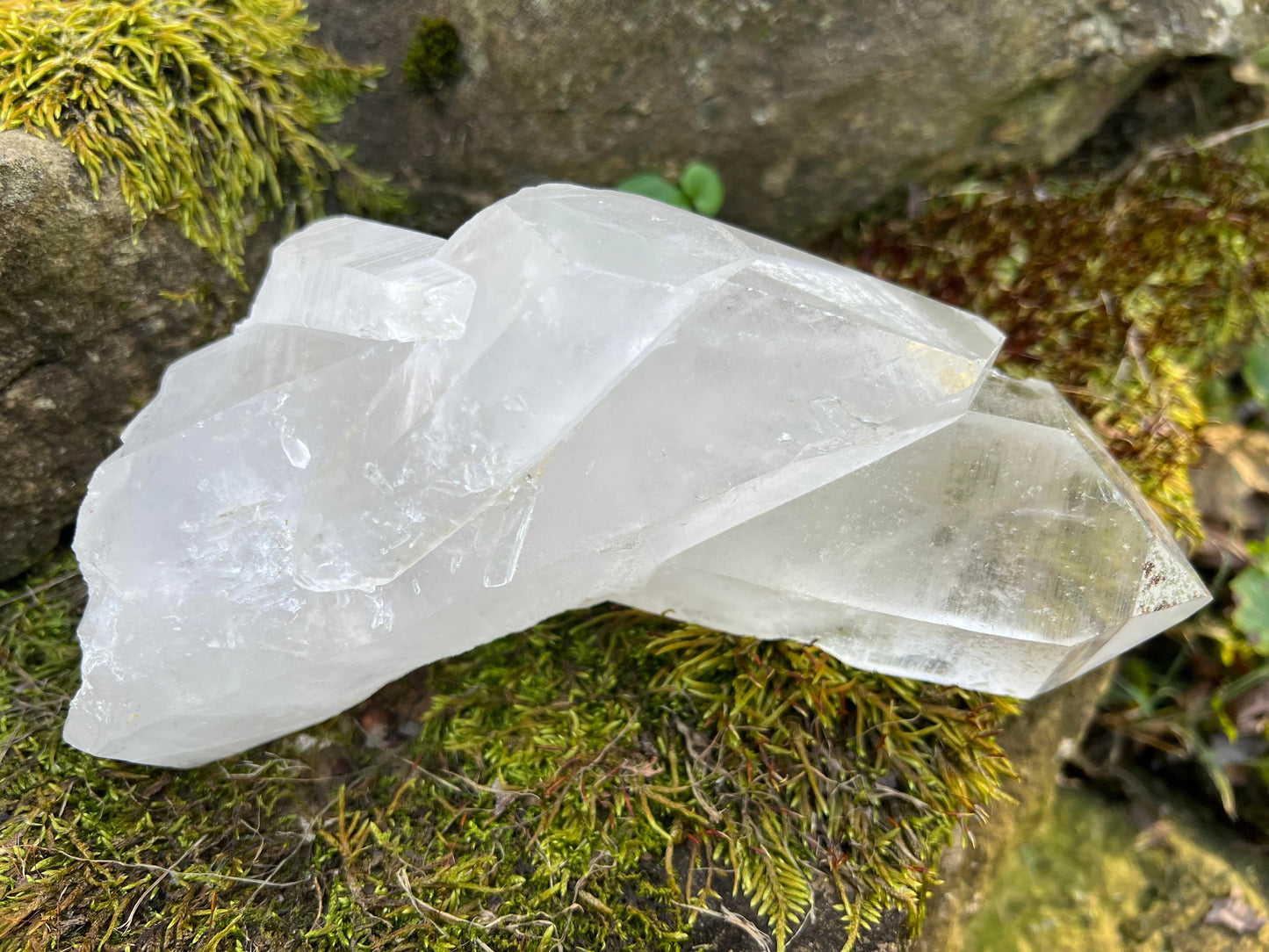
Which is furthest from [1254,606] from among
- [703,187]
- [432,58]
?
[432,58]

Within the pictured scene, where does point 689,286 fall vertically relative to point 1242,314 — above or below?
above

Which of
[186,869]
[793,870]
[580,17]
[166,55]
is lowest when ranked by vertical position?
[186,869]

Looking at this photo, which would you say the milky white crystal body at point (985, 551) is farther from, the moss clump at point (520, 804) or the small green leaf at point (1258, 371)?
the small green leaf at point (1258, 371)

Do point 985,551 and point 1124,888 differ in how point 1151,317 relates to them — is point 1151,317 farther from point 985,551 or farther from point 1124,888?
point 1124,888

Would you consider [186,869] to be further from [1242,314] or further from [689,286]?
[1242,314]


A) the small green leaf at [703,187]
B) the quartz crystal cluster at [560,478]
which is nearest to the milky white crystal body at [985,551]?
the quartz crystal cluster at [560,478]

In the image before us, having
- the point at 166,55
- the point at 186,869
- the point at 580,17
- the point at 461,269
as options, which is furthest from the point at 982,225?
the point at 186,869
